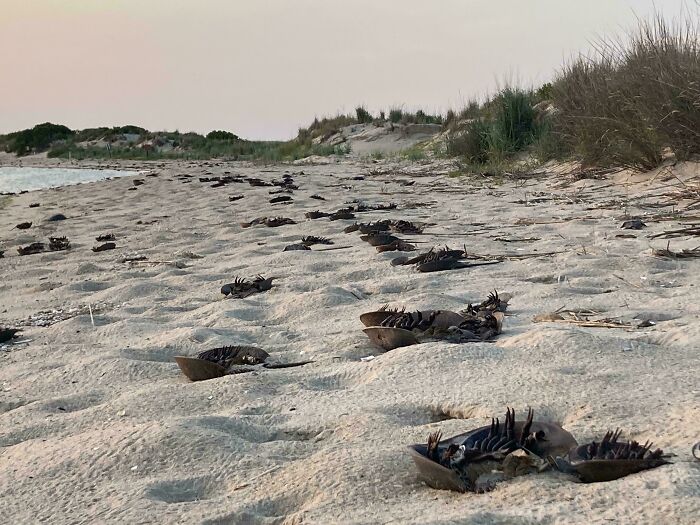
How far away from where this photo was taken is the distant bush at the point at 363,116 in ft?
75.7

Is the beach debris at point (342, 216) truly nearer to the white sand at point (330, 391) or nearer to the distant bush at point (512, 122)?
the white sand at point (330, 391)

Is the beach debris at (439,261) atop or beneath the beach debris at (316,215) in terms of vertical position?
beneath

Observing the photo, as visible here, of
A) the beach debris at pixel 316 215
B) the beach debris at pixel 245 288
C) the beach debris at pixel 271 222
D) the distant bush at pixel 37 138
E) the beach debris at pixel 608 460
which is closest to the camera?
the beach debris at pixel 608 460

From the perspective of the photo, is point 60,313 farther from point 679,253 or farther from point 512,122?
point 512,122

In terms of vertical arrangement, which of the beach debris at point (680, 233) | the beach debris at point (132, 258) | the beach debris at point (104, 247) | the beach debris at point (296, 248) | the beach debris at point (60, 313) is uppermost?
the beach debris at point (680, 233)

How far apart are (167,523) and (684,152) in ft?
18.8

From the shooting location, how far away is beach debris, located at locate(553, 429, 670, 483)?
1.30 m

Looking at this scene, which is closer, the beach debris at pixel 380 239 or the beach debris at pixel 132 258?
the beach debris at pixel 380 239

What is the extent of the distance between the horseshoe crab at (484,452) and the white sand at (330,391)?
37 millimetres

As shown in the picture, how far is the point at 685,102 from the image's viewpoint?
18.4 ft

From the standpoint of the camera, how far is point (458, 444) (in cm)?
142

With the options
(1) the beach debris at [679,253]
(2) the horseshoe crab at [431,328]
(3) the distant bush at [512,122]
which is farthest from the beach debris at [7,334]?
(3) the distant bush at [512,122]

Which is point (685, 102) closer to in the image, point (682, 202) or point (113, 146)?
point (682, 202)

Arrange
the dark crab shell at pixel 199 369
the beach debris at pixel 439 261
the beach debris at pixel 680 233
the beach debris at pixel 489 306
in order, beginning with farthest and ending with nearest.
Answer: the beach debris at pixel 680 233
the beach debris at pixel 439 261
the beach debris at pixel 489 306
the dark crab shell at pixel 199 369
